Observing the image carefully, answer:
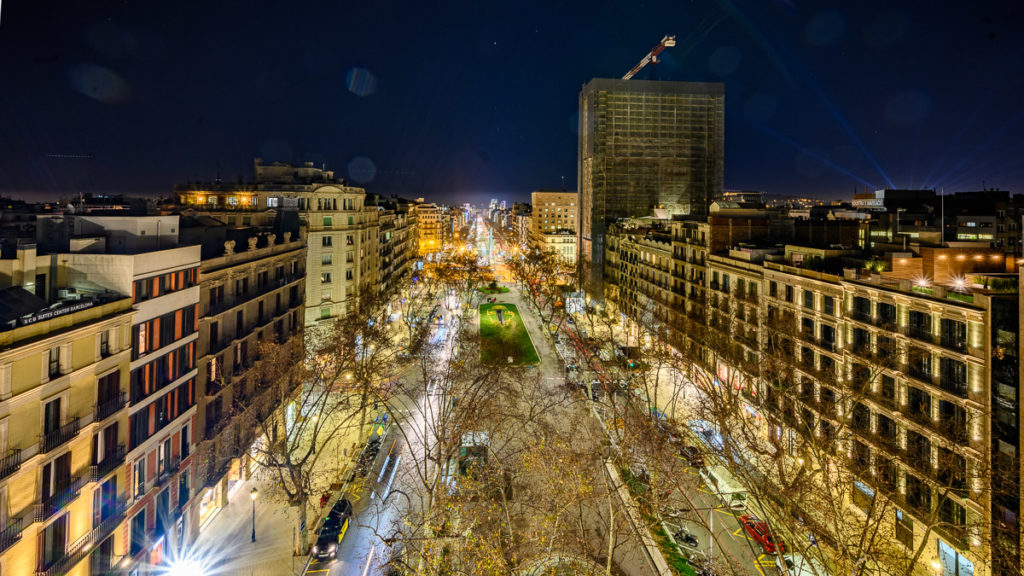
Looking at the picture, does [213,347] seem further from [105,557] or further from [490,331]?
[490,331]

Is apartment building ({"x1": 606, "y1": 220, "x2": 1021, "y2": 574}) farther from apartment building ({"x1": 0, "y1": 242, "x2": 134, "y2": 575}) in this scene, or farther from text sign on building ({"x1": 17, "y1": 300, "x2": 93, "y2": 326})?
text sign on building ({"x1": 17, "y1": 300, "x2": 93, "y2": 326})

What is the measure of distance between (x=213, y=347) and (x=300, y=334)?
413 inches

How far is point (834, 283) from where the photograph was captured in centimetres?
2806

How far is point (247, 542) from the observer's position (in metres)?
23.7

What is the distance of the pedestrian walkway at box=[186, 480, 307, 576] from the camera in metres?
22.0

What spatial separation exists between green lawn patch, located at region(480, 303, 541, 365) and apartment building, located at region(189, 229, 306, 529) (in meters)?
20.2

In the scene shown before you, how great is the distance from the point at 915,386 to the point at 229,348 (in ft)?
111

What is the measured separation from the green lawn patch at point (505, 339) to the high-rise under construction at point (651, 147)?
2883cm

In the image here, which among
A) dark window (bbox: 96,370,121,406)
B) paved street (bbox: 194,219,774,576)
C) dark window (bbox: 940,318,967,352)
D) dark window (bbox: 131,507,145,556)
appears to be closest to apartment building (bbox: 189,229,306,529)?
paved street (bbox: 194,219,774,576)

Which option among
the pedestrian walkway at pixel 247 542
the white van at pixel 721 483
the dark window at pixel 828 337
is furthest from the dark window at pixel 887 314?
the pedestrian walkway at pixel 247 542

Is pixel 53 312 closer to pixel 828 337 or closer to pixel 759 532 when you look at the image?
pixel 759 532

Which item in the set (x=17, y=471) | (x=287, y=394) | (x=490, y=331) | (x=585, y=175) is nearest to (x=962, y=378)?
(x=287, y=394)

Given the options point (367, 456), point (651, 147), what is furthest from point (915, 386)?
point (651, 147)

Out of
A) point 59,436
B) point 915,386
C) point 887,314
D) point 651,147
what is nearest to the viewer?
point 59,436
